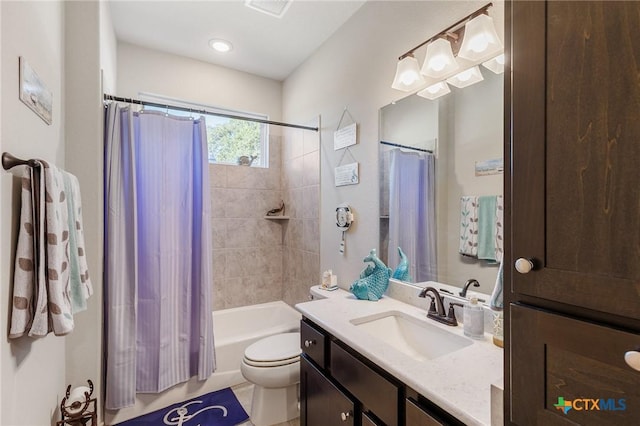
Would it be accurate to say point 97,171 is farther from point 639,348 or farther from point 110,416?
point 639,348

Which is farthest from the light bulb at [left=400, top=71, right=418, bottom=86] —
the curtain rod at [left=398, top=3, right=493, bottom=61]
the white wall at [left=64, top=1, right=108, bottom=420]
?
the white wall at [left=64, top=1, right=108, bottom=420]

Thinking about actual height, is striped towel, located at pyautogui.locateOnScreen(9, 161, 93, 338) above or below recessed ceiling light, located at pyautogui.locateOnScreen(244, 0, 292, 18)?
below

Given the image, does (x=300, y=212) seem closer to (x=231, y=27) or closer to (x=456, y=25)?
(x=231, y=27)

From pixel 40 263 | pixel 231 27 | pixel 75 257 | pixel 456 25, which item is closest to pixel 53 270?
pixel 40 263

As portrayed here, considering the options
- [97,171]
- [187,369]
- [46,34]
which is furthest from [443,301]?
[46,34]

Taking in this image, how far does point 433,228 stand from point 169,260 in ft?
5.57

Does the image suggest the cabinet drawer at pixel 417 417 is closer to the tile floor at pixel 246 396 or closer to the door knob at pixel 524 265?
the door knob at pixel 524 265

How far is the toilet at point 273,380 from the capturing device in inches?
68.4

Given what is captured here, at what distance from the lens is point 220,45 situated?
241cm

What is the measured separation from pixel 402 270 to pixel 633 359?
1245 millimetres

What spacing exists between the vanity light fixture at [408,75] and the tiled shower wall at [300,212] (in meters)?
0.97

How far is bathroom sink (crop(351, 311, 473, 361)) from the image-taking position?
125 cm

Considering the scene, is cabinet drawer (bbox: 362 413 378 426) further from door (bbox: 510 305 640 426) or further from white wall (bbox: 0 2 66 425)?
white wall (bbox: 0 2 66 425)

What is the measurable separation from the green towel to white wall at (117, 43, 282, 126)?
89.7 inches
